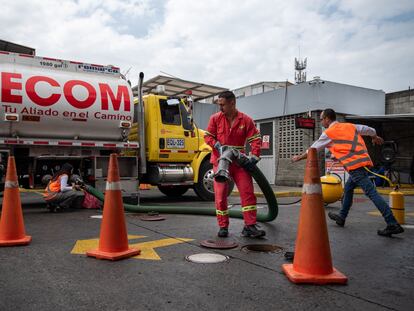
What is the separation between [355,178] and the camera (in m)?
5.38

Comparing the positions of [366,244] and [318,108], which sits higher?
[318,108]

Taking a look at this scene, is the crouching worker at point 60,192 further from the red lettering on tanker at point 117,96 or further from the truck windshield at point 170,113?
the truck windshield at point 170,113

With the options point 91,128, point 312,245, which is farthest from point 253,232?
point 91,128

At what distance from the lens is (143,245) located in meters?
4.39

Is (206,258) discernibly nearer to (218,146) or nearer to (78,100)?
(218,146)

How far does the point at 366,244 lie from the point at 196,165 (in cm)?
561

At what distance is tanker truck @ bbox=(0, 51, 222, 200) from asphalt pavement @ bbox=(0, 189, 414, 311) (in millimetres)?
3071

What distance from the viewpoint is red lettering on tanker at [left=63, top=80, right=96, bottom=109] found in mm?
7852

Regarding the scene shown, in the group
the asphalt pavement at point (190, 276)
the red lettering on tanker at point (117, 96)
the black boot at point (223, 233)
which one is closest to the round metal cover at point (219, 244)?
the asphalt pavement at point (190, 276)

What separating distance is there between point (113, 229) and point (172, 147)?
5645 mm

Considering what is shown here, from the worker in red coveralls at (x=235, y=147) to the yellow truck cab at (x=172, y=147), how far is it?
421cm

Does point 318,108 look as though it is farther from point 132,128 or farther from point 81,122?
point 81,122

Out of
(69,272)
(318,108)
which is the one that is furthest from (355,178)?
(318,108)

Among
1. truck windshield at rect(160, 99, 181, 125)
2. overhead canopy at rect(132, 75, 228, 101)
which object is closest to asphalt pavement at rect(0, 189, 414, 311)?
truck windshield at rect(160, 99, 181, 125)
